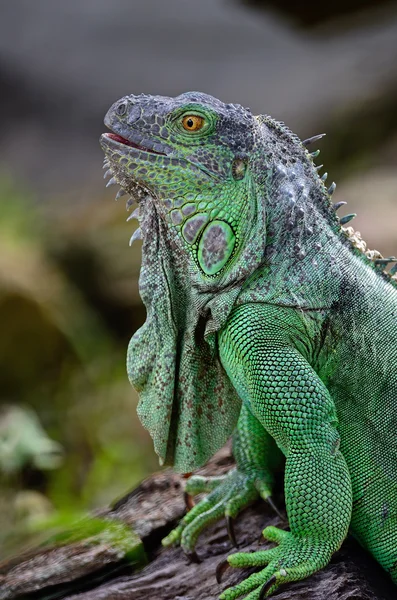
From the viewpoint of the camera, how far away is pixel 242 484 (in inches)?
139

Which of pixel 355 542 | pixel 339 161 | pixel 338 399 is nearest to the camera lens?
pixel 338 399

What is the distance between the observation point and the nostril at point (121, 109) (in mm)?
3069

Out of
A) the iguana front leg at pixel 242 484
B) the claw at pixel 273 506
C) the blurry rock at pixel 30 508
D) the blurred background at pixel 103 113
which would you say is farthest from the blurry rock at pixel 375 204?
the blurry rock at pixel 30 508

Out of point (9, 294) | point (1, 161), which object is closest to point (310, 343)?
point (9, 294)

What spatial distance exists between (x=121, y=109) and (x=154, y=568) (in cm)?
234

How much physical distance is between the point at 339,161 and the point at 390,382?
9.10 m

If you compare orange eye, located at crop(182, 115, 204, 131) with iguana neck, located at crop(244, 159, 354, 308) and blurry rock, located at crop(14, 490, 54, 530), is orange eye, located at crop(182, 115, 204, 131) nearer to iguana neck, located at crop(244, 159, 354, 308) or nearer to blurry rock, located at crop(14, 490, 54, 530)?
iguana neck, located at crop(244, 159, 354, 308)

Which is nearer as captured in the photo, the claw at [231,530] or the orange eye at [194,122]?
the orange eye at [194,122]

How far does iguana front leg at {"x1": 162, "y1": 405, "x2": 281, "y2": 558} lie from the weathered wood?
0.11 m

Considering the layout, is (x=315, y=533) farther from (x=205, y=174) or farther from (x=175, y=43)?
(x=175, y=43)

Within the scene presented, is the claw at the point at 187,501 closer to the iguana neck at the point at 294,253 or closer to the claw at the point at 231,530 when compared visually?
the claw at the point at 231,530

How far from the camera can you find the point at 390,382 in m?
3.01

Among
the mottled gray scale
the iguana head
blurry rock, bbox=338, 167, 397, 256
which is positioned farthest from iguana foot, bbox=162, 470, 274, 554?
blurry rock, bbox=338, 167, 397, 256

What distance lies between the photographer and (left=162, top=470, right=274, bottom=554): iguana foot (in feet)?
11.4
